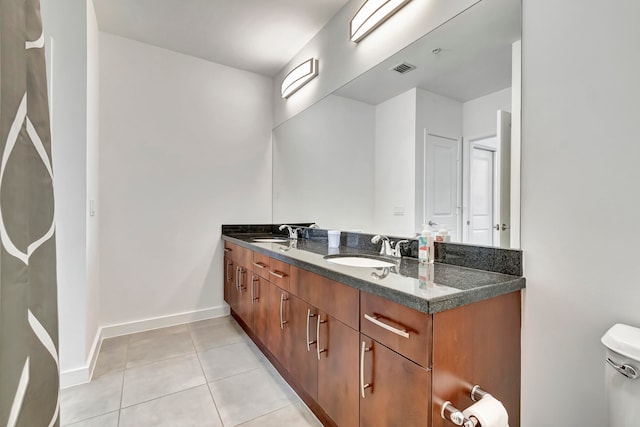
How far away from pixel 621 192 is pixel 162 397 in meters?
Result: 2.30

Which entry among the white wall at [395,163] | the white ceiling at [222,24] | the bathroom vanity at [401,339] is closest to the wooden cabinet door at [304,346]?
the bathroom vanity at [401,339]

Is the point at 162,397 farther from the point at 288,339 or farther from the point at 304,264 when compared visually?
the point at 304,264

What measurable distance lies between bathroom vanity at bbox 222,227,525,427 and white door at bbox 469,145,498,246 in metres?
0.17

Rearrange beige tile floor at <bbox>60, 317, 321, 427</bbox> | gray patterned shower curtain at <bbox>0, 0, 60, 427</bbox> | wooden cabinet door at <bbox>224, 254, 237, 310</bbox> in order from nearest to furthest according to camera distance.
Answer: gray patterned shower curtain at <bbox>0, 0, 60, 427</bbox>
beige tile floor at <bbox>60, 317, 321, 427</bbox>
wooden cabinet door at <bbox>224, 254, 237, 310</bbox>

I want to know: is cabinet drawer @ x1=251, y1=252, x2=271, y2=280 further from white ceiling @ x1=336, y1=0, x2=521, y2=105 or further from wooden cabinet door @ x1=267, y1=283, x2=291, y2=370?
white ceiling @ x1=336, y1=0, x2=521, y2=105

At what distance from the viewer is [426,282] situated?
106cm

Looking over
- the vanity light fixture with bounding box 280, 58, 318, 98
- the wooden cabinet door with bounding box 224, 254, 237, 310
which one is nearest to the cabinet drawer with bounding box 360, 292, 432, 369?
the wooden cabinet door with bounding box 224, 254, 237, 310

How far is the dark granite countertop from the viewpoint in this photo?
35.1 inches

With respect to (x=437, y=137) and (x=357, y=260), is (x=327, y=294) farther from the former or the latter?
(x=437, y=137)

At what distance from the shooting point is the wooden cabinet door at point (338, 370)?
1163 millimetres

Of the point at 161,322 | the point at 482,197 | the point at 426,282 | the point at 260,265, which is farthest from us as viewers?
the point at 161,322

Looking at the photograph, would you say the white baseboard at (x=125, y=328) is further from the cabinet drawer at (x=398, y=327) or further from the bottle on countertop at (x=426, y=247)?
the bottle on countertop at (x=426, y=247)

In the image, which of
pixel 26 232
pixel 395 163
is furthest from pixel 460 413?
pixel 395 163

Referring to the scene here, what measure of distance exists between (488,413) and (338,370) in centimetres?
58
